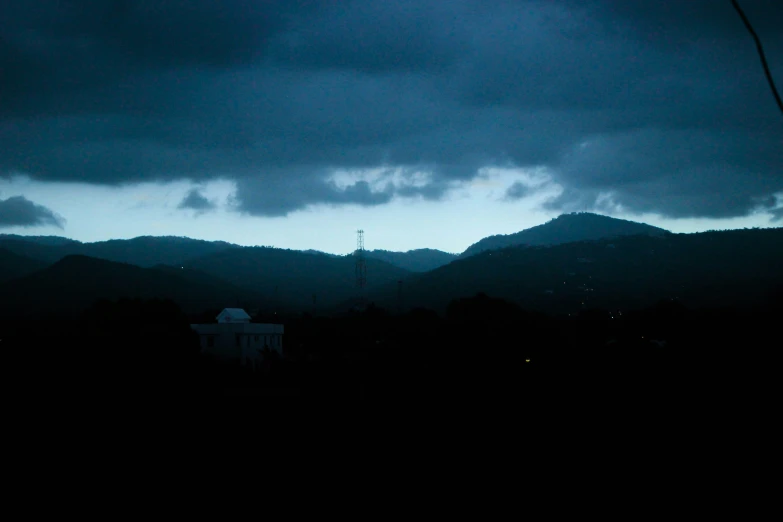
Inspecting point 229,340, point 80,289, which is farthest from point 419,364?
point 80,289

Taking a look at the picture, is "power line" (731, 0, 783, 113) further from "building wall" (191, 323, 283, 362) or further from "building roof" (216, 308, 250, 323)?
"building roof" (216, 308, 250, 323)

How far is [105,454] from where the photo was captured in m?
29.5

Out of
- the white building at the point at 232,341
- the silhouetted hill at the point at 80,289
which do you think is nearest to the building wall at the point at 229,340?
the white building at the point at 232,341

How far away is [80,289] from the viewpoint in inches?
6919

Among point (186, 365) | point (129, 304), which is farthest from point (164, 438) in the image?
point (129, 304)

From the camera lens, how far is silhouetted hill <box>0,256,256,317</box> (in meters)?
162

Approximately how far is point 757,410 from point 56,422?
32.8m

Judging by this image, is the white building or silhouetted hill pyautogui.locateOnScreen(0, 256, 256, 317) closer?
the white building

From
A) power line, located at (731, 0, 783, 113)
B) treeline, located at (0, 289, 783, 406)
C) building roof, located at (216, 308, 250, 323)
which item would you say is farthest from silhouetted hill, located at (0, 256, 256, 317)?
power line, located at (731, 0, 783, 113)

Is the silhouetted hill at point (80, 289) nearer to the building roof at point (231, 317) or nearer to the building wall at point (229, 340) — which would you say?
the building roof at point (231, 317)

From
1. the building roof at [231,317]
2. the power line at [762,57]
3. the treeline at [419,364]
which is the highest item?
the power line at [762,57]

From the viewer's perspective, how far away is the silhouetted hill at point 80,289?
162 m

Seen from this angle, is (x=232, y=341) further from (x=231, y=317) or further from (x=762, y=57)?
(x=762, y=57)

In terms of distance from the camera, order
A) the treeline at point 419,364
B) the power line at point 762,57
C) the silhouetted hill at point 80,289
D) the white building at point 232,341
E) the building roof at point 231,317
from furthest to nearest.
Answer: the silhouetted hill at point 80,289, the building roof at point 231,317, the white building at point 232,341, the treeline at point 419,364, the power line at point 762,57
